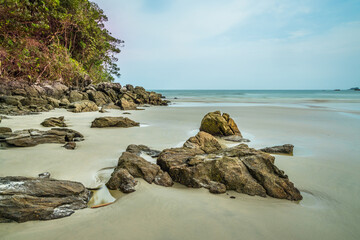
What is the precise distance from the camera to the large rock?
229 centimetres

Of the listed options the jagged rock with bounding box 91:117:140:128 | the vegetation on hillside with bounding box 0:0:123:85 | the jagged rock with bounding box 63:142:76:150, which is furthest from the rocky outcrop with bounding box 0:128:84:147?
the vegetation on hillside with bounding box 0:0:123:85

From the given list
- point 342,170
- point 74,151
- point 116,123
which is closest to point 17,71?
point 116,123

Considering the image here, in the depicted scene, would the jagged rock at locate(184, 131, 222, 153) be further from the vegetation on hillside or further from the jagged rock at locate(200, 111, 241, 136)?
the vegetation on hillside

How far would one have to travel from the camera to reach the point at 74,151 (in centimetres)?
350

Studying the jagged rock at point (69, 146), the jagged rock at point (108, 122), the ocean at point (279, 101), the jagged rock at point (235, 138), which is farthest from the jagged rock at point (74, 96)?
the jagged rock at point (235, 138)

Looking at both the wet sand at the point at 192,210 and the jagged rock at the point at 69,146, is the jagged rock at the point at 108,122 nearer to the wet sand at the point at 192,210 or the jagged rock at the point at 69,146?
the jagged rock at the point at 69,146

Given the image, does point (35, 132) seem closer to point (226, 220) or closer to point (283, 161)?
point (226, 220)

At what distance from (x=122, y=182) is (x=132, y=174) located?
0.23 metres

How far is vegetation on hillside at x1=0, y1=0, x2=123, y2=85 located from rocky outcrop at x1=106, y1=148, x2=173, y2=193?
27.2ft

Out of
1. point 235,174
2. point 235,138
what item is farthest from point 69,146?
point 235,138

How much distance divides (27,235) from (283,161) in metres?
3.58

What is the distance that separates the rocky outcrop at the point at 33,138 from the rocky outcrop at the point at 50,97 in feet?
16.9

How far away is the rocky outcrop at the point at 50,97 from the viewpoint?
364 inches

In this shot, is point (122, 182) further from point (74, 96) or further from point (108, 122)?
point (74, 96)
